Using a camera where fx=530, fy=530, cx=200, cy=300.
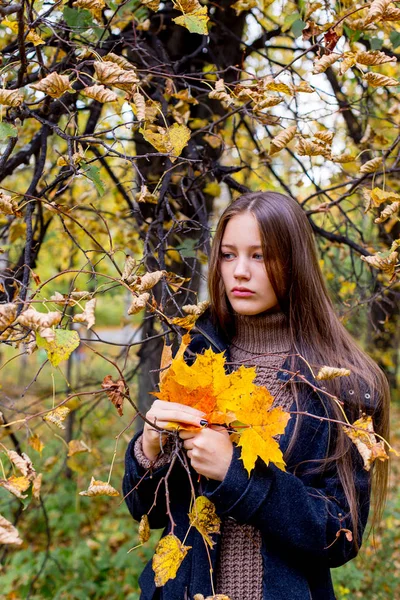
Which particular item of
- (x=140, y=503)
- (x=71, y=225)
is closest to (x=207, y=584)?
(x=140, y=503)

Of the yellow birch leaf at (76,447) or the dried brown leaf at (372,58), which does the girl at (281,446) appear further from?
the dried brown leaf at (372,58)

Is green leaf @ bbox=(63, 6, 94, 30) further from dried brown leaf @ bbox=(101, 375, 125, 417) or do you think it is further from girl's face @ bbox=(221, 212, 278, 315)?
dried brown leaf @ bbox=(101, 375, 125, 417)

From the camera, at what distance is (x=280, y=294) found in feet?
4.93

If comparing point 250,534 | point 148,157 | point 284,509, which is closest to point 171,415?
point 284,509

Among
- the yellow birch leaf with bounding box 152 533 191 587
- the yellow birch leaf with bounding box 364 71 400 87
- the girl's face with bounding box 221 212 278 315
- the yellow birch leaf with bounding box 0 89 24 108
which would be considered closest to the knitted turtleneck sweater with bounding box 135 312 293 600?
the girl's face with bounding box 221 212 278 315

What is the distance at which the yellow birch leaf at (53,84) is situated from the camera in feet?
3.48

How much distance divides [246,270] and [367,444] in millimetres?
559

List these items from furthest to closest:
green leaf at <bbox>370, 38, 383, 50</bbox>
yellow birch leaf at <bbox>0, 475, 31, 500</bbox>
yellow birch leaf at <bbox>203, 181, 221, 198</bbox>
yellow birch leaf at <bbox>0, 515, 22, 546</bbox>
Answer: yellow birch leaf at <bbox>203, 181, 221, 198</bbox> < green leaf at <bbox>370, 38, 383, 50</bbox> < yellow birch leaf at <bbox>0, 475, 31, 500</bbox> < yellow birch leaf at <bbox>0, 515, 22, 546</bbox>

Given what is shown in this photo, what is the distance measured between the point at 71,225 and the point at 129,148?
3.51ft

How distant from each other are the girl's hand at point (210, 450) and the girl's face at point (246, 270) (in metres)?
0.39

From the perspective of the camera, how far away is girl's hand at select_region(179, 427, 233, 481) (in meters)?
1.18

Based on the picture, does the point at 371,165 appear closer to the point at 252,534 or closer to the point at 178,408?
the point at 178,408

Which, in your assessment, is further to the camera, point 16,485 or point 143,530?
point 143,530

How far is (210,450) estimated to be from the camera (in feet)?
3.92
